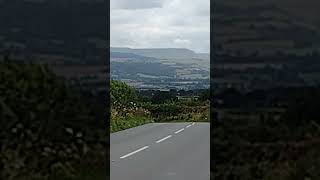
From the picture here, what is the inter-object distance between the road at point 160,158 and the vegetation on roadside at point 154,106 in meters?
8.89

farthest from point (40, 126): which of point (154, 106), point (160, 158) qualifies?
point (154, 106)

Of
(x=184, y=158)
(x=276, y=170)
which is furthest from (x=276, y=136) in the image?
(x=184, y=158)

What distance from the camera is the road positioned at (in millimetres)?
10703

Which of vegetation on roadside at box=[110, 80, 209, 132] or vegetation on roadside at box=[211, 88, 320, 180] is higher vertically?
vegetation on roadside at box=[211, 88, 320, 180]

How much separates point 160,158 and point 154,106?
71.7 feet

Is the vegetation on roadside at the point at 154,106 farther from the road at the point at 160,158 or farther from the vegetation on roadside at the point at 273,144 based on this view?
the vegetation on roadside at the point at 273,144

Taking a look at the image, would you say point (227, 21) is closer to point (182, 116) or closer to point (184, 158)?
point (184, 158)

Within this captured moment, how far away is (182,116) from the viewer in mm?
33781

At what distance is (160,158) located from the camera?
13336mm

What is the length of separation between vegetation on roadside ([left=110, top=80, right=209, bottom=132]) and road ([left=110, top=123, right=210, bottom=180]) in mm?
8888

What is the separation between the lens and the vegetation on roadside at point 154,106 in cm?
2916

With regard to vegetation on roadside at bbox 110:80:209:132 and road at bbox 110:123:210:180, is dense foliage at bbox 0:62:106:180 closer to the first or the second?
road at bbox 110:123:210:180

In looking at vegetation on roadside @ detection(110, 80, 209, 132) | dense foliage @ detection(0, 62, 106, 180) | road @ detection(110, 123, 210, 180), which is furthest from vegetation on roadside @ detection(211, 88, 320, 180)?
vegetation on roadside @ detection(110, 80, 209, 132)

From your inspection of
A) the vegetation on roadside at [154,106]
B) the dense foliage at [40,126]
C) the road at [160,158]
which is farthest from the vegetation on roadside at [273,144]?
the vegetation on roadside at [154,106]
